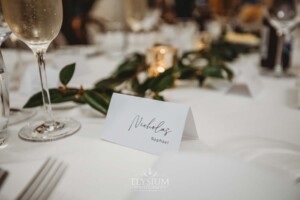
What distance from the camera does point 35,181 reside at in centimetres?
39

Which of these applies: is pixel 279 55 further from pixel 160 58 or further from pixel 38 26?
pixel 38 26

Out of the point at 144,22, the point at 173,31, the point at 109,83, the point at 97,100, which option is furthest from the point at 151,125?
the point at 144,22

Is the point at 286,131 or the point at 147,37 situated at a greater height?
the point at 147,37

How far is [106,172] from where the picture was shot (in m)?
0.45

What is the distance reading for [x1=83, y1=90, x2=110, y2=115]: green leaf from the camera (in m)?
0.63

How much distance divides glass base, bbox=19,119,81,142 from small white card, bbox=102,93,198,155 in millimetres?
91

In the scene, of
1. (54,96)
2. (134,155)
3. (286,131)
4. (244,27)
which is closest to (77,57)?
(54,96)

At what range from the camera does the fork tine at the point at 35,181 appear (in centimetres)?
36

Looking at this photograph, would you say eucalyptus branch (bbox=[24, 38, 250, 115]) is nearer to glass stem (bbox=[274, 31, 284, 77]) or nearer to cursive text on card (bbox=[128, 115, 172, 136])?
cursive text on card (bbox=[128, 115, 172, 136])

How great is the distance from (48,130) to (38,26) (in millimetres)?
214

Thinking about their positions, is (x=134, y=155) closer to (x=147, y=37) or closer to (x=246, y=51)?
(x=246, y=51)

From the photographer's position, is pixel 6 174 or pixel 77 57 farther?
pixel 77 57

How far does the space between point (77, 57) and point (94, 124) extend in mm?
482

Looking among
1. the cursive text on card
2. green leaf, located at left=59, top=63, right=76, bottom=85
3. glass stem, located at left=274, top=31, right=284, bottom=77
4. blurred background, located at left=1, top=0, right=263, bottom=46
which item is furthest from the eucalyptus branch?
blurred background, located at left=1, top=0, right=263, bottom=46
